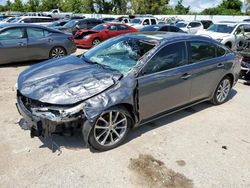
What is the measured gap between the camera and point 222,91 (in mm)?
5859

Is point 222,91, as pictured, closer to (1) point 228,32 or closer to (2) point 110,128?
(2) point 110,128

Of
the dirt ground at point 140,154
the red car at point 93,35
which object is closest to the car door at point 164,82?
the dirt ground at point 140,154

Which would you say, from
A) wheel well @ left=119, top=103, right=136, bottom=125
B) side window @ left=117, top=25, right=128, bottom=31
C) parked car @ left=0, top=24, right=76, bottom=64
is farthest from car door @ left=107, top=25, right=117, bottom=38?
wheel well @ left=119, top=103, right=136, bottom=125

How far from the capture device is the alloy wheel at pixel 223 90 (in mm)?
5766

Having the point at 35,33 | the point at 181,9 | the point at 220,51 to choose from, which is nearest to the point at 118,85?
the point at 220,51

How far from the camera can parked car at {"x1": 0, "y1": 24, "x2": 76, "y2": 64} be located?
29.1 ft

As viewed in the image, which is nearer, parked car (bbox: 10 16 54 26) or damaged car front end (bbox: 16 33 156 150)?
damaged car front end (bbox: 16 33 156 150)

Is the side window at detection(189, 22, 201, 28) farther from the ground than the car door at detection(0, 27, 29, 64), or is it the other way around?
the car door at detection(0, 27, 29, 64)

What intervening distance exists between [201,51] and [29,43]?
245 inches

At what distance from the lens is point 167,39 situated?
455cm

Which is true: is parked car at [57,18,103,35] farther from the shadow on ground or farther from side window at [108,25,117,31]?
the shadow on ground

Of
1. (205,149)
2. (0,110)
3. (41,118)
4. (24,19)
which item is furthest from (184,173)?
(24,19)

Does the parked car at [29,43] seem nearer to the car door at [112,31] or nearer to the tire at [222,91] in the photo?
the car door at [112,31]

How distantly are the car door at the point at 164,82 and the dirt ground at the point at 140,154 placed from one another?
0.43m
